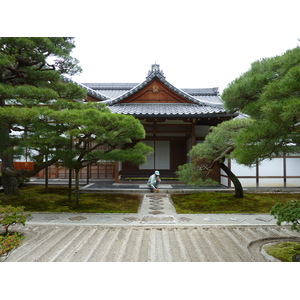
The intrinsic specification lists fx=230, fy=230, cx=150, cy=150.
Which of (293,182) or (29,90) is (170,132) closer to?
(293,182)

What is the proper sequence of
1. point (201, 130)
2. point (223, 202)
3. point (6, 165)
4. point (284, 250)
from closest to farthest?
1. point (284, 250)
2. point (6, 165)
3. point (223, 202)
4. point (201, 130)

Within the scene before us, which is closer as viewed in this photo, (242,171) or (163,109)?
(242,171)

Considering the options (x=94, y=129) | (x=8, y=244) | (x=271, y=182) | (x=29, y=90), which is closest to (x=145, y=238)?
(x=8, y=244)

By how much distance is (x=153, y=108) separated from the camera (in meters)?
11.5

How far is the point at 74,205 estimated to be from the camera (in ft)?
22.5

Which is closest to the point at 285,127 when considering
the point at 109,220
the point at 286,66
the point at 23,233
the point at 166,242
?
the point at 286,66

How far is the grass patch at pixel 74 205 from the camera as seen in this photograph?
6.52 meters

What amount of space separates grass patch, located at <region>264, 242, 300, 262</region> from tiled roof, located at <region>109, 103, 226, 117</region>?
22.0ft

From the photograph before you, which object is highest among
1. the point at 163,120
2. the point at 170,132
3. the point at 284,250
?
the point at 163,120

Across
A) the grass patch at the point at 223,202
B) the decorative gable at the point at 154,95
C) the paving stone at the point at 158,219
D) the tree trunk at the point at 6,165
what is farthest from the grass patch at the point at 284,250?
the decorative gable at the point at 154,95

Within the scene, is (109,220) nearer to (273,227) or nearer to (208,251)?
(208,251)

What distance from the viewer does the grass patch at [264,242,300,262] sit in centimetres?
343

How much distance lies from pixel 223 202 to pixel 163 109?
552 cm

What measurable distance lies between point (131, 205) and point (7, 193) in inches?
162
